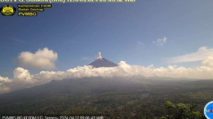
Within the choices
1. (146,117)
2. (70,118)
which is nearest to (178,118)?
(146,117)

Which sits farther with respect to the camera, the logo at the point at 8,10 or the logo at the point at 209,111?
the logo at the point at 8,10

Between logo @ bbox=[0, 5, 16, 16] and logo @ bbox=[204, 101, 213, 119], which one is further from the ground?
logo @ bbox=[0, 5, 16, 16]

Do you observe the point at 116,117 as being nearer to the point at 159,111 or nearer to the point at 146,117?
the point at 146,117

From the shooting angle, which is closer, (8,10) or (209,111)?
(209,111)

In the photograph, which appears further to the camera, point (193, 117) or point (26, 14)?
point (26, 14)

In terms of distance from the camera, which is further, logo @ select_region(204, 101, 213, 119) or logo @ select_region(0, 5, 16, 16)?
logo @ select_region(0, 5, 16, 16)

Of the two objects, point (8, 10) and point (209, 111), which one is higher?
point (8, 10)

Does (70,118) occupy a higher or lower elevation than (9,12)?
lower

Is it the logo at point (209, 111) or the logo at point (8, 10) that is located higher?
the logo at point (8, 10)

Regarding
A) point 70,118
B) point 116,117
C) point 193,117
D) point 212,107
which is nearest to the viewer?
point 212,107

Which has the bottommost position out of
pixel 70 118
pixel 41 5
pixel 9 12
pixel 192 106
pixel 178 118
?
pixel 70 118

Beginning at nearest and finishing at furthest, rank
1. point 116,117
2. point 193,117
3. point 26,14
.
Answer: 1. point 193,117
2. point 26,14
3. point 116,117
